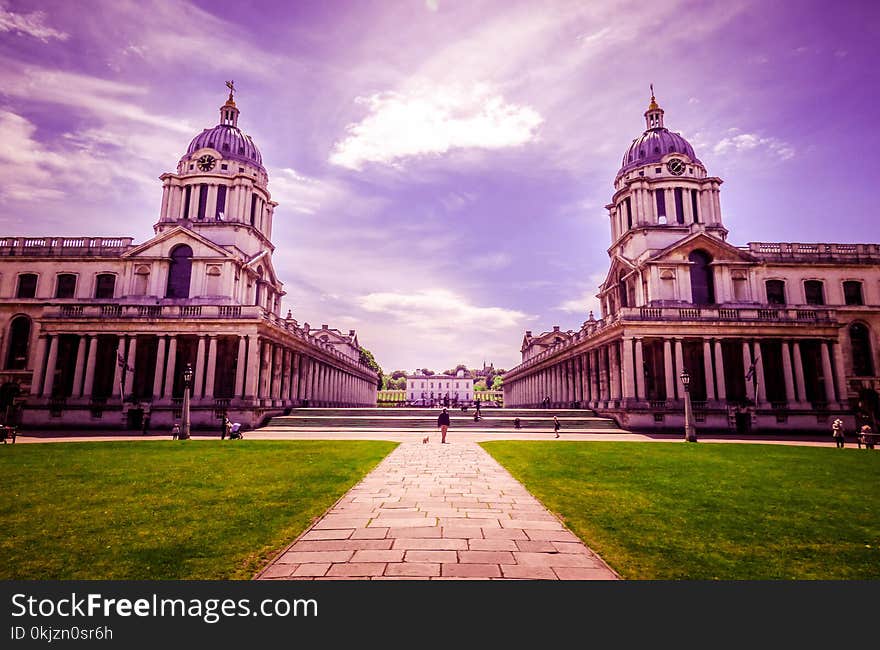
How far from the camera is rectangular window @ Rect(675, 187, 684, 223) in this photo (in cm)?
5025

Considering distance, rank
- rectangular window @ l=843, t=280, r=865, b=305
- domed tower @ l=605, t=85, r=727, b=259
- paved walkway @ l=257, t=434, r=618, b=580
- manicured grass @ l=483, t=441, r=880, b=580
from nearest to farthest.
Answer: paved walkway @ l=257, t=434, r=618, b=580 → manicured grass @ l=483, t=441, r=880, b=580 → rectangular window @ l=843, t=280, r=865, b=305 → domed tower @ l=605, t=85, r=727, b=259

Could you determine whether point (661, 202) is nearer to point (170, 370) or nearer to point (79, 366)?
point (170, 370)

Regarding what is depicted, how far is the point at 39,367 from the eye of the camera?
126ft

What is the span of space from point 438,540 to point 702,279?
47404 millimetres

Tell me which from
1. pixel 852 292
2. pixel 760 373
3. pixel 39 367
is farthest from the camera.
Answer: pixel 852 292

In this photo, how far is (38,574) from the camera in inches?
199

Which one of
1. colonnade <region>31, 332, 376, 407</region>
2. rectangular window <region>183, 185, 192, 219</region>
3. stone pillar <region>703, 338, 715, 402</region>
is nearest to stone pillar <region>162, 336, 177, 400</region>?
colonnade <region>31, 332, 376, 407</region>

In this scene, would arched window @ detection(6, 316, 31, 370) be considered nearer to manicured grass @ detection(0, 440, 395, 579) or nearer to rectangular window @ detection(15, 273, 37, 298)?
rectangular window @ detection(15, 273, 37, 298)

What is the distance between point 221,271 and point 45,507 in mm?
38891

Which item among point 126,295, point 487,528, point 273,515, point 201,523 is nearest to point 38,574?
point 201,523

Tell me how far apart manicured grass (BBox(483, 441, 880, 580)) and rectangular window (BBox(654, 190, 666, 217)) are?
129ft

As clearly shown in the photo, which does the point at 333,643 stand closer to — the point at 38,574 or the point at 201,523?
the point at 38,574

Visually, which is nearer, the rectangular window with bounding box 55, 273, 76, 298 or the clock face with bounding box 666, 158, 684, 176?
the rectangular window with bounding box 55, 273, 76, 298

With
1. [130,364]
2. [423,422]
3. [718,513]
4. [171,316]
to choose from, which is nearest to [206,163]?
[171,316]
